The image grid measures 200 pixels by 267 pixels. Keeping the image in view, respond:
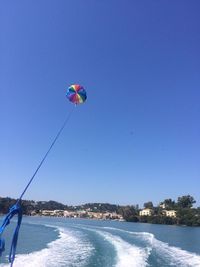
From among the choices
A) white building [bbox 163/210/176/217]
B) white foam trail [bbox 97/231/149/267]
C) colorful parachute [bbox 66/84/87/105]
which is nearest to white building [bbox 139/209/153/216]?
white building [bbox 163/210/176/217]

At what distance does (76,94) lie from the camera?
10.9m

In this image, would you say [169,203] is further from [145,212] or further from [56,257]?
[56,257]

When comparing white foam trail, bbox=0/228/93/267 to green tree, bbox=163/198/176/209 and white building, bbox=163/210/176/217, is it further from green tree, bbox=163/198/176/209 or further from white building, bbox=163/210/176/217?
green tree, bbox=163/198/176/209

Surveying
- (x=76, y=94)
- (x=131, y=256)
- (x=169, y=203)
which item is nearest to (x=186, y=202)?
(x=169, y=203)

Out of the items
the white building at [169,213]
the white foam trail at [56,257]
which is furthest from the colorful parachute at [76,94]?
the white building at [169,213]

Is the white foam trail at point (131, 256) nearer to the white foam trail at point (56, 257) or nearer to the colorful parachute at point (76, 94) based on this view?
the white foam trail at point (56, 257)

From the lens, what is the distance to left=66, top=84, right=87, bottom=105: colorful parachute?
1085cm

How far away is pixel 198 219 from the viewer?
276 feet

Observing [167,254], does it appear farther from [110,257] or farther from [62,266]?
[62,266]

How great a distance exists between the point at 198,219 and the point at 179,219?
5499 millimetres

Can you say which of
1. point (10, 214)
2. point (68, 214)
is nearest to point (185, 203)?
point (68, 214)

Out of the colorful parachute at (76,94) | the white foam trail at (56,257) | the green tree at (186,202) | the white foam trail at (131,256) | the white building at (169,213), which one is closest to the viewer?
the colorful parachute at (76,94)

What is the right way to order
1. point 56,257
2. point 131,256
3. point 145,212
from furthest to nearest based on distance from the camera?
point 145,212
point 131,256
point 56,257

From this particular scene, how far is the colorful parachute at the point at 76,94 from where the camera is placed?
35.6ft
